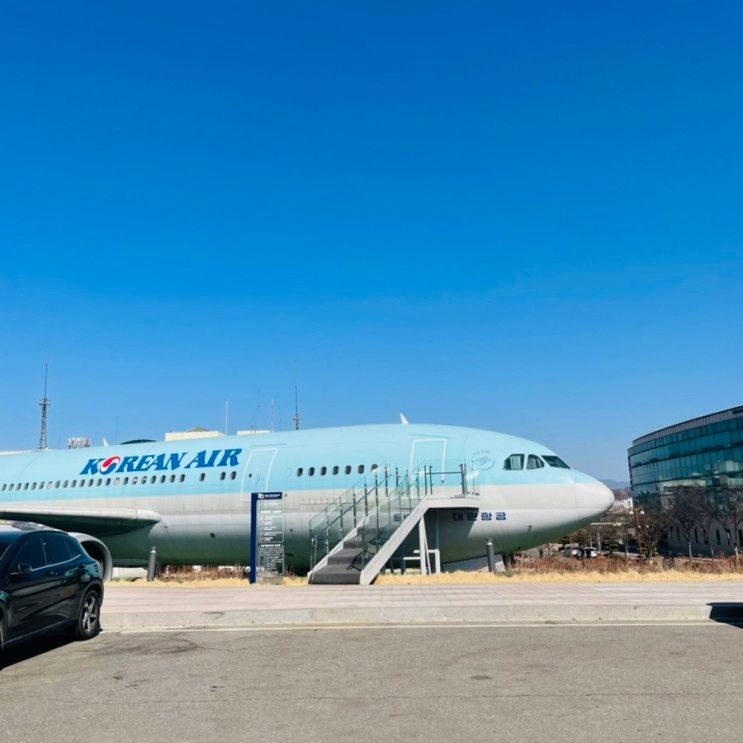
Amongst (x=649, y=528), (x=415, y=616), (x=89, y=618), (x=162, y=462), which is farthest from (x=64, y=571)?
(x=649, y=528)

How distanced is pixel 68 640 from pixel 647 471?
397 ft

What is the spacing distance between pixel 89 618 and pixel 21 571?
232 cm

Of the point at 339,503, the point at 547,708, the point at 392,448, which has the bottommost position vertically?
the point at 547,708

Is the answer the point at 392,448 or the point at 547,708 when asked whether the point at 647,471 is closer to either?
the point at 392,448

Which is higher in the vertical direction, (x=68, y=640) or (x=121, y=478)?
(x=121, y=478)

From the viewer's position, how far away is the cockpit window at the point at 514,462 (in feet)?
68.8

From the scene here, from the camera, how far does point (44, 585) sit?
8.20 m

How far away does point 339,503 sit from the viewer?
21.5 m

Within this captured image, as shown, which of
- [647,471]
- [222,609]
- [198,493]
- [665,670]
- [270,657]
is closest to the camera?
[665,670]

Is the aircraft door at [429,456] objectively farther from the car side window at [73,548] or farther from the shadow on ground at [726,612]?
the car side window at [73,548]

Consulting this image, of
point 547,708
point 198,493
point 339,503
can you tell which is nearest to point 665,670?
point 547,708

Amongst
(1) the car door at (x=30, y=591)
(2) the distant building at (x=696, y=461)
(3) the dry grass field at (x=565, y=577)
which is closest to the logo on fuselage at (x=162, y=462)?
(3) the dry grass field at (x=565, y=577)

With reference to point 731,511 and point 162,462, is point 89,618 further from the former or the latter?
point 731,511

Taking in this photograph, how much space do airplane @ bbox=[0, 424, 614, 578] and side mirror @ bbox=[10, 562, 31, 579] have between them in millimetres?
11543
